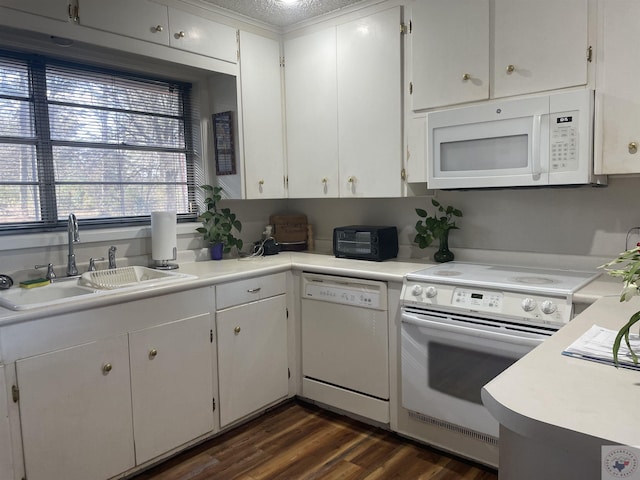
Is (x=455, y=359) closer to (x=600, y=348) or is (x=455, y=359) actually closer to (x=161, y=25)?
(x=600, y=348)

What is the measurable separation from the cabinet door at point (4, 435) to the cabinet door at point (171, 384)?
0.50 meters

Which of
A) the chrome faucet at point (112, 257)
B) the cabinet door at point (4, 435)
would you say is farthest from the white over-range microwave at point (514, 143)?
the cabinet door at point (4, 435)

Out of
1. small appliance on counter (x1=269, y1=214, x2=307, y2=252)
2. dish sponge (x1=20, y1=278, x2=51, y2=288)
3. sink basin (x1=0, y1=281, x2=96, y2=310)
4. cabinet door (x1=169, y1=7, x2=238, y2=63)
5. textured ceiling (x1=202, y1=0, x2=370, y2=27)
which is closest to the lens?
sink basin (x1=0, y1=281, x2=96, y2=310)

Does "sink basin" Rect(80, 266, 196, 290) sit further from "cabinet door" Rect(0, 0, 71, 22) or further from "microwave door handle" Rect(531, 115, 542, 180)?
"microwave door handle" Rect(531, 115, 542, 180)

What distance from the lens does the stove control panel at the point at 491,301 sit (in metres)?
2.01

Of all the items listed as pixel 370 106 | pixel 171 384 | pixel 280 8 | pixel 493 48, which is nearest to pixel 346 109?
pixel 370 106

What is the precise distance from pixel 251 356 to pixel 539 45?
6.94 ft

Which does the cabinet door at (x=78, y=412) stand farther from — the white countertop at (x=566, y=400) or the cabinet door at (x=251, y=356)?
the white countertop at (x=566, y=400)

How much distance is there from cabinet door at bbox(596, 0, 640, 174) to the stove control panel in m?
0.63

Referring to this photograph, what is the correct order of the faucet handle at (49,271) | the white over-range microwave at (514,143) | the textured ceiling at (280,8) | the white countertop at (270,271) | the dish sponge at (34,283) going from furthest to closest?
1. the textured ceiling at (280,8)
2. the faucet handle at (49,271)
3. the dish sponge at (34,283)
4. the white over-range microwave at (514,143)
5. the white countertop at (270,271)

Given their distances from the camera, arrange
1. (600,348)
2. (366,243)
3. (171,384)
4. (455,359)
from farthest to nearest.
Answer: (366,243) < (171,384) < (455,359) < (600,348)

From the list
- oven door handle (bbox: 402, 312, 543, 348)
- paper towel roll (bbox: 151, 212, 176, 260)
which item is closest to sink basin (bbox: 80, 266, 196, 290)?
paper towel roll (bbox: 151, 212, 176, 260)

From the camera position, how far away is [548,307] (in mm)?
2010

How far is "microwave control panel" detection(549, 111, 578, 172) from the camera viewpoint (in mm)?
2115
